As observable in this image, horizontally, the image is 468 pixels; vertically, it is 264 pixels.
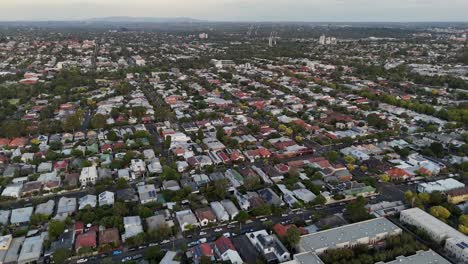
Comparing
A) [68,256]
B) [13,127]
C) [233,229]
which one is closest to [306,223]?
[233,229]

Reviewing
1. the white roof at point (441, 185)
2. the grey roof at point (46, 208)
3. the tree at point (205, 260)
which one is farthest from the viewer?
the white roof at point (441, 185)

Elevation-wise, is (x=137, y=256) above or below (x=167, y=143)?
below

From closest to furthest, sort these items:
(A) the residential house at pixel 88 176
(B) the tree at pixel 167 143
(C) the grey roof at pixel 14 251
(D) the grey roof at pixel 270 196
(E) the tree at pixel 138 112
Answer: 1. (C) the grey roof at pixel 14 251
2. (D) the grey roof at pixel 270 196
3. (A) the residential house at pixel 88 176
4. (B) the tree at pixel 167 143
5. (E) the tree at pixel 138 112

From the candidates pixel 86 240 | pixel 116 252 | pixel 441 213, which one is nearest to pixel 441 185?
pixel 441 213

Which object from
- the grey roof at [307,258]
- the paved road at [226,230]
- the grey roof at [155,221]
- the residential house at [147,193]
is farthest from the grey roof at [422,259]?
the residential house at [147,193]

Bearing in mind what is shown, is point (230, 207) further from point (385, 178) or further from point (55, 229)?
point (385, 178)

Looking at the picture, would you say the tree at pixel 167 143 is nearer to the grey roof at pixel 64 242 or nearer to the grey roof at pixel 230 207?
the grey roof at pixel 230 207

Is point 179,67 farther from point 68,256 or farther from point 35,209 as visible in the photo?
point 68,256

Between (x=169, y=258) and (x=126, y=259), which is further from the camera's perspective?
(x=126, y=259)
